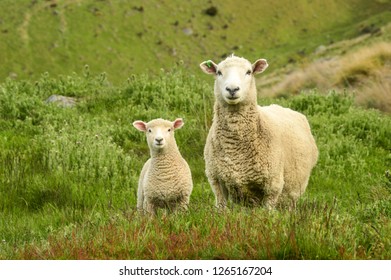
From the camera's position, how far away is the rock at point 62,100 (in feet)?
46.9

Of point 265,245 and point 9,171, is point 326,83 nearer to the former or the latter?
point 9,171

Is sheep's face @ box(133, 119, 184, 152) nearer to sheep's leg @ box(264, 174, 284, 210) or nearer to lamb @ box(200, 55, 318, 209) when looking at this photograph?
lamb @ box(200, 55, 318, 209)

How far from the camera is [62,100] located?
14.8 m

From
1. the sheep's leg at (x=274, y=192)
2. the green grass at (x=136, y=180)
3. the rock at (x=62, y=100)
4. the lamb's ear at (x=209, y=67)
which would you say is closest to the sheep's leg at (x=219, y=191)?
the green grass at (x=136, y=180)

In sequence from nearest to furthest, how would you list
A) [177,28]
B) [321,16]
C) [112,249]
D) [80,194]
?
[112,249]
[80,194]
[177,28]
[321,16]

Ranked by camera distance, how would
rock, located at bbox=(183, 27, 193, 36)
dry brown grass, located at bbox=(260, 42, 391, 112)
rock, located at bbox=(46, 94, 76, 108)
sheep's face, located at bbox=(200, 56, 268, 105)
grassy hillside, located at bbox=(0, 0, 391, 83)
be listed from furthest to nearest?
1. rock, located at bbox=(183, 27, 193, 36)
2. grassy hillside, located at bbox=(0, 0, 391, 83)
3. dry brown grass, located at bbox=(260, 42, 391, 112)
4. rock, located at bbox=(46, 94, 76, 108)
5. sheep's face, located at bbox=(200, 56, 268, 105)

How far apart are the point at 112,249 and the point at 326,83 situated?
16971mm

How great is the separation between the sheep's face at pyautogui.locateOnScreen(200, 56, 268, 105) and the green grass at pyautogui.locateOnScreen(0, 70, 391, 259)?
1157 mm

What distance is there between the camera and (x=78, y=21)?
324 ft

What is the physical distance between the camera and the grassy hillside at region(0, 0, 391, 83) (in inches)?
3519

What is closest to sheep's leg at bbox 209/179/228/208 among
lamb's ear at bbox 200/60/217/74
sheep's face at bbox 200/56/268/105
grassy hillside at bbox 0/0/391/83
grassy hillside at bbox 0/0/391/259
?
grassy hillside at bbox 0/0/391/259

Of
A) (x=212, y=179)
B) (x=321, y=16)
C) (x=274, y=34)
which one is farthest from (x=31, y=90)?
(x=321, y=16)

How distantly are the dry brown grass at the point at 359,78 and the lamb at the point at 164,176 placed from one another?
31.1 ft

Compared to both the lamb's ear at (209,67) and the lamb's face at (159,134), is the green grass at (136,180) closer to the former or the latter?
the lamb's face at (159,134)
